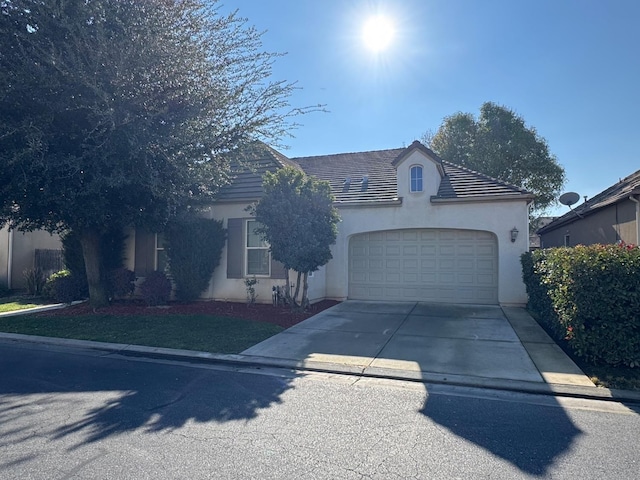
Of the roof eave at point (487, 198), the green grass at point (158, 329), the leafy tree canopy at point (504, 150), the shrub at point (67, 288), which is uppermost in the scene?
the leafy tree canopy at point (504, 150)

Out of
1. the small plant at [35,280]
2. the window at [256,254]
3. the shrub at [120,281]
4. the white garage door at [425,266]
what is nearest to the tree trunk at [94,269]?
the shrub at [120,281]

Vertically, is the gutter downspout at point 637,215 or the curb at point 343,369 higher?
the gutter downspout at point 637,215

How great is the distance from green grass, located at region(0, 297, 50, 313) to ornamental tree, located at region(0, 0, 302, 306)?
3.48 m

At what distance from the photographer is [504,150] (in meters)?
21.9

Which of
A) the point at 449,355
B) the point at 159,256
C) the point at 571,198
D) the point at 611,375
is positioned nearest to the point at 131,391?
the point at 449,355

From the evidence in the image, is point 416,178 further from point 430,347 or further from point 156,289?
point 156,289

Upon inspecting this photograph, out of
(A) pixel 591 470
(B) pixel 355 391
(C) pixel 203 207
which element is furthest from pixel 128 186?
(A) pixel 591 470

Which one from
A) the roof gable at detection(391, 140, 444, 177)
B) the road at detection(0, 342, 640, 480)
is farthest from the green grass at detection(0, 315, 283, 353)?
the roof gable at detection(391, 140, 444, 177)

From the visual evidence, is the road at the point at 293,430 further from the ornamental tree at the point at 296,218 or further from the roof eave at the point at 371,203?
the roof eave at the point at 371,203

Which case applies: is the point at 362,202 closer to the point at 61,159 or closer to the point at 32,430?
the point at 61,159

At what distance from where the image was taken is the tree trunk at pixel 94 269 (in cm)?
A: 1188

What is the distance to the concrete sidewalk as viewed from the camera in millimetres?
5895

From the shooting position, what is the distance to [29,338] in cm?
873

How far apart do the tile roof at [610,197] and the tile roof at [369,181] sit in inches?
92.3
